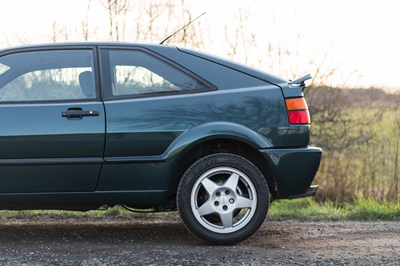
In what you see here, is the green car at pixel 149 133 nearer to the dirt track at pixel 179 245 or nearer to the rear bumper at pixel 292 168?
the rear bumper at pixel 292 168

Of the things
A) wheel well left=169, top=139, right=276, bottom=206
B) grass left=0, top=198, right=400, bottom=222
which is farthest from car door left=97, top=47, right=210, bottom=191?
grass left=0, top=198, right=400, bottom=222

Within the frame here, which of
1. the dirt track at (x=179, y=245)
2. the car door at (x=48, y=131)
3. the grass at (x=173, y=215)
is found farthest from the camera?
the grass at (x=173, y=215)

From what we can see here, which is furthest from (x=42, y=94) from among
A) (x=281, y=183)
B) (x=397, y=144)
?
(x=397, y=144)

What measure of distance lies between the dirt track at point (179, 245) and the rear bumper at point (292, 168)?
456 mm

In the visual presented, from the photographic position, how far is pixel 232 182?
5402 millimetres

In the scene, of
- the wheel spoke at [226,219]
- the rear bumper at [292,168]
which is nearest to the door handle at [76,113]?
the wheel spoke at [226,219]

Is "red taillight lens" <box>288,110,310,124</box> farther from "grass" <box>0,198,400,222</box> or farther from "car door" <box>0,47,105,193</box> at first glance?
"grass" <box>0,198,400,222</box>

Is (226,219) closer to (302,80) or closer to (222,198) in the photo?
(222,198)

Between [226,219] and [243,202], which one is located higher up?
[243,202]

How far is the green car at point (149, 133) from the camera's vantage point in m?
5.25

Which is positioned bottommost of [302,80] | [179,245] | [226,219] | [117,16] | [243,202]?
[179,245]

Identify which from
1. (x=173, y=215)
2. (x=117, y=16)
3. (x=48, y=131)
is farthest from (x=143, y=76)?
(x=117, y=16)

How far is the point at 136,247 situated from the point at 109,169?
0.64 metres

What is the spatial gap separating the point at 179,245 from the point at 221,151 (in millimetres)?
847
